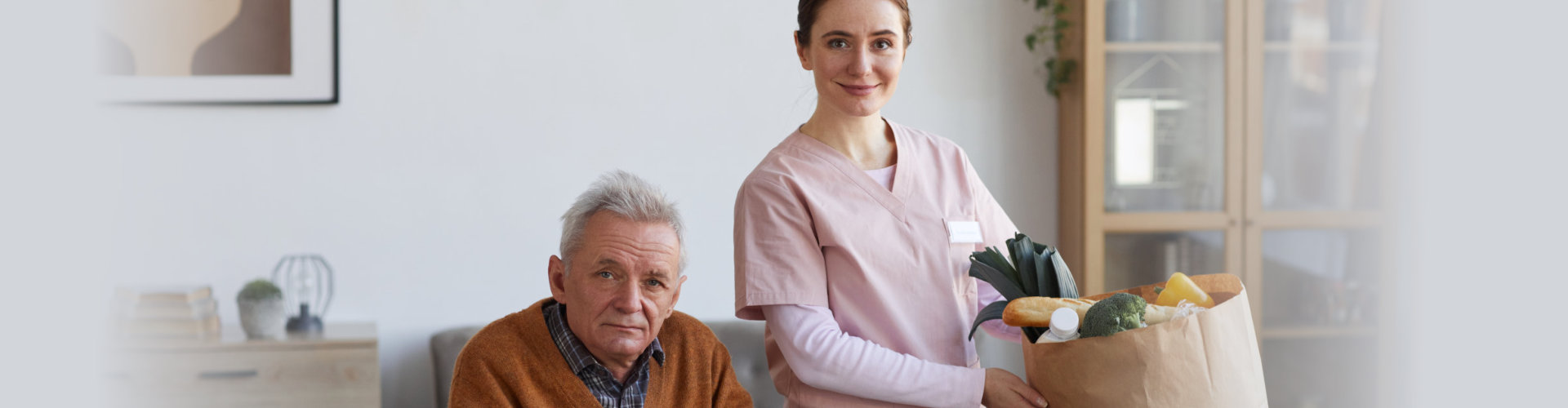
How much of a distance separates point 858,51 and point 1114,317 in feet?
1.47

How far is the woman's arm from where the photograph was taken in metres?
1.32

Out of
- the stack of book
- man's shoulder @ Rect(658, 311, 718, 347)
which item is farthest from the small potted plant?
man's shoulder @ Rect(658, 311, 718, 347)

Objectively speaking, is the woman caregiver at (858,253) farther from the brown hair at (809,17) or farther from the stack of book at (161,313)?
the stack of book at (161,313)

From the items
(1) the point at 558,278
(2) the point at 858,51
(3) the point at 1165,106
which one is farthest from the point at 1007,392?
(3) the point at 1165,106

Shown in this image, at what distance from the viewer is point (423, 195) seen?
3102 millimetres

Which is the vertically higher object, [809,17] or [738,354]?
[809,17]

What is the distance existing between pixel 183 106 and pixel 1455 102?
132 inches

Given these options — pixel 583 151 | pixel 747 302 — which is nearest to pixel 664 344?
pixel 747 302

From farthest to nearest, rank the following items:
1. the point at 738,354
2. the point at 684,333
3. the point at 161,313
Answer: the point at 738,354
the point at 161,313
the point at 684,333

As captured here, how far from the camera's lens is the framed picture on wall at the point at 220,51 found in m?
2.93

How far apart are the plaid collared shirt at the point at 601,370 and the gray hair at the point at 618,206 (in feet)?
0.33

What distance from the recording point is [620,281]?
61.2 inches

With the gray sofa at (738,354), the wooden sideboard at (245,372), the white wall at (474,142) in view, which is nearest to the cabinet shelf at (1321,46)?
the white wall at (474,142)

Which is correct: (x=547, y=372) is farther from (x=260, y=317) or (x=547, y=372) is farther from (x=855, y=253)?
(x=260, y=317)
